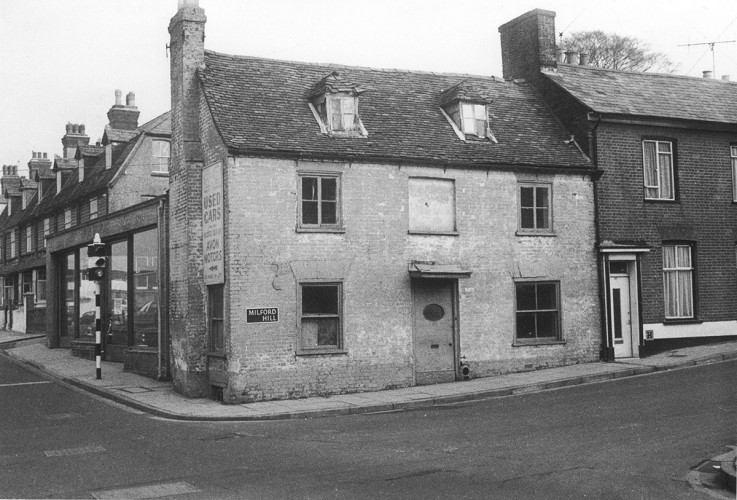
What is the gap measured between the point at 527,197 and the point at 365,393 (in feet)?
22.1

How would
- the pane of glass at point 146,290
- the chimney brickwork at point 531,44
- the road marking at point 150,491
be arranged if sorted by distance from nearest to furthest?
1. the road marking at point 150,491
2. the pane of glass at point 146,290
3. the chimney brickwork at point 531,44

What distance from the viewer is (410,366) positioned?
18672 mm

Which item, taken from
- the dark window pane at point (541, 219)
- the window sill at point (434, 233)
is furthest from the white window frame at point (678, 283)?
the window sill at point (434, 233)

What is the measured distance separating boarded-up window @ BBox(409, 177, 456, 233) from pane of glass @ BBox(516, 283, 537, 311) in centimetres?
245

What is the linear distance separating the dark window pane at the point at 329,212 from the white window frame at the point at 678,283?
9.75 m

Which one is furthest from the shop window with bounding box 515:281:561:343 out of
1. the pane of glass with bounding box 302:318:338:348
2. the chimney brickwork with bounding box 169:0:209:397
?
the chimney brickwork with bounding box 169:0:209:397

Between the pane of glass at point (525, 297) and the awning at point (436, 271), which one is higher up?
the awning at point (436, 271)

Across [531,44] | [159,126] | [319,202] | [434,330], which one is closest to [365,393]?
[434,330]

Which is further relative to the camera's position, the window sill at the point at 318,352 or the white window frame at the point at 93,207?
the white window frame at the point at 93,207

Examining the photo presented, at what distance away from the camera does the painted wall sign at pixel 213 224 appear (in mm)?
17359

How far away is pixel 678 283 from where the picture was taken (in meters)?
22.2

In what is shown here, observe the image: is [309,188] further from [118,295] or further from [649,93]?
[649,93]

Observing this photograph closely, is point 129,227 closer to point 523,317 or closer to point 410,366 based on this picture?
point 410,366

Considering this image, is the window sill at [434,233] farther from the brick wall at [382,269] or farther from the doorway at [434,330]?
the doorway at [434,330]
